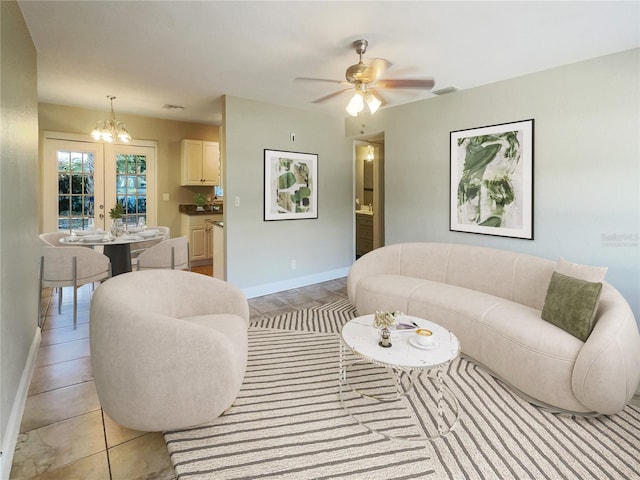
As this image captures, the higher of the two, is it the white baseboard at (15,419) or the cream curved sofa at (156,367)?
the cream curved sofa at (156,367)

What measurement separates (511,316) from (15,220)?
3.33 metres

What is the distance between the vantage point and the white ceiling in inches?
88.4

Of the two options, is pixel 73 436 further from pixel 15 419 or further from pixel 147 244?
pixel 147 244

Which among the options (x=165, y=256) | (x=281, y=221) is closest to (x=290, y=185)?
(x=281, y=221)

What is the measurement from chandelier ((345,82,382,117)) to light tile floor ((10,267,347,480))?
245 centimetres

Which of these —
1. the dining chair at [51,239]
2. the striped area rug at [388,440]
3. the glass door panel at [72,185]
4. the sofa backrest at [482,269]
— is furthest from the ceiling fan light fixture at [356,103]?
the glass door panel at [72,185]

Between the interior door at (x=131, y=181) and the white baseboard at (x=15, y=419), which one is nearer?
the white baseboard at (x=15, y=419)

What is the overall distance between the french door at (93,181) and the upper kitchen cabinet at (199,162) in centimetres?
49

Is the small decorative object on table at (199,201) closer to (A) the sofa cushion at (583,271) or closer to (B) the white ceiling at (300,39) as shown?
(B) the white ceiling at (300,39)

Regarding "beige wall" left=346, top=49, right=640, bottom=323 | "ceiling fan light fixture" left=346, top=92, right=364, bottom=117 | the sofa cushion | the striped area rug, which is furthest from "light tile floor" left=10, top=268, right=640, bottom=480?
"ceiling fan light fixture" left=346, top=92, right=364, bottom=117

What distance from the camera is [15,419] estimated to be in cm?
187

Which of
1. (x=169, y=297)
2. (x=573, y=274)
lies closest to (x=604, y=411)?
(x=573, y=274)

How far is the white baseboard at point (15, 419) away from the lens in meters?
1.60

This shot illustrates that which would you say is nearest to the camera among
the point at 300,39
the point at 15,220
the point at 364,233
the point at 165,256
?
the point at 15,220
